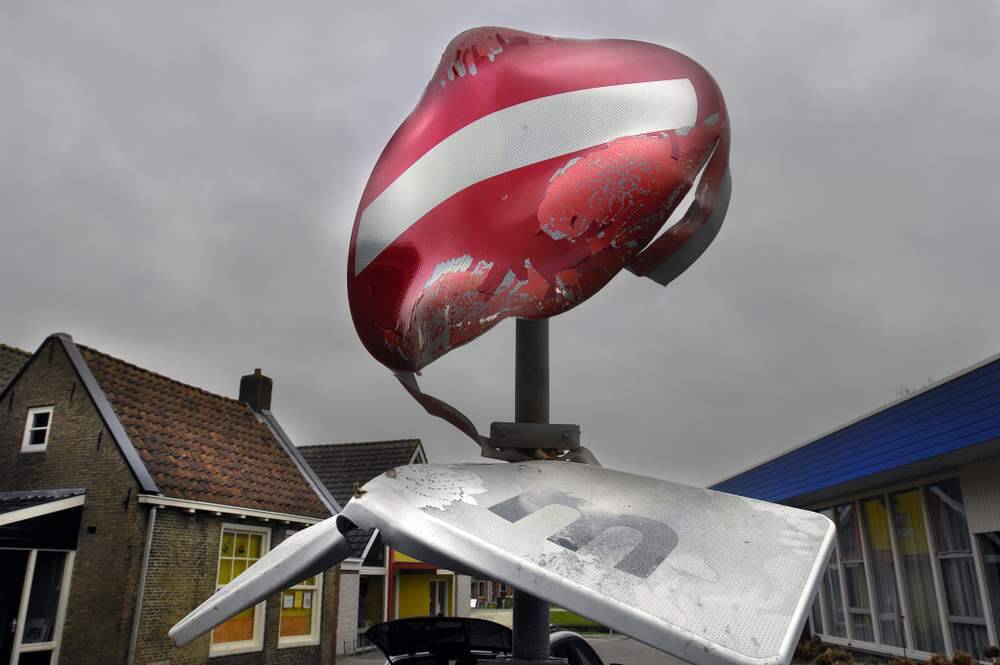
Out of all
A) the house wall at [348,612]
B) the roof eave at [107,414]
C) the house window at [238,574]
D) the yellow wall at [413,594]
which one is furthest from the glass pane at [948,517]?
the yellow wall at [413,594]

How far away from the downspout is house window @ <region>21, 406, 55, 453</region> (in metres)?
2.95

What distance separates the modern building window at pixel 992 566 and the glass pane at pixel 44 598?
45.3ft

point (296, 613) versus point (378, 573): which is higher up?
point (378, 573)

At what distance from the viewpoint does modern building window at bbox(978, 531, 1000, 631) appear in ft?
31.3

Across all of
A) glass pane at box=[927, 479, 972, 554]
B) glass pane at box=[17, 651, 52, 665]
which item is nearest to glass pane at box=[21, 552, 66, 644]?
glass pane at box=[17, 651, 52, 665]

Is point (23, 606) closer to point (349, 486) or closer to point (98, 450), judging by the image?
point (98, 450)

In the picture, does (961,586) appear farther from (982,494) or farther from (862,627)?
(862,627)

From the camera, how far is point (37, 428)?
12867 millimetres

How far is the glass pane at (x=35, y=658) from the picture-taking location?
419 inches

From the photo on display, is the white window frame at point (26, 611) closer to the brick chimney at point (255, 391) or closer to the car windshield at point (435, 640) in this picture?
the brick chimney at point (255, 391)

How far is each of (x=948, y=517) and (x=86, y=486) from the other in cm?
1383

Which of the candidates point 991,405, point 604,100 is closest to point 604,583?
point 604,100

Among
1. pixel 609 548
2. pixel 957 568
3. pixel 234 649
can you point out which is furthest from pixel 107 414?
pixel 957 568

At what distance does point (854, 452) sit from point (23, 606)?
13.7 m
